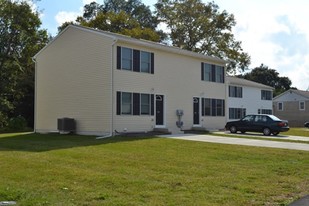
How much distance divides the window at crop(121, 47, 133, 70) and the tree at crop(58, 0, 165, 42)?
18371 mm

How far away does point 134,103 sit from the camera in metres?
24.8

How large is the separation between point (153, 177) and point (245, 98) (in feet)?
116

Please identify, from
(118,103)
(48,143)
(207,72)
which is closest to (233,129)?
(207,72)

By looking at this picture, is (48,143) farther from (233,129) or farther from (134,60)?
(233,129)

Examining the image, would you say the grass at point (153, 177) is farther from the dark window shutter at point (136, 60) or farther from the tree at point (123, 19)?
the tree at point (123, 19)

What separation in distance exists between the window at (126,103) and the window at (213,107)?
795 cm

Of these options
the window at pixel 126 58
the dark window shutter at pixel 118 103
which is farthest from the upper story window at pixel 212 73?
the dark window shutter at pixel 118 103

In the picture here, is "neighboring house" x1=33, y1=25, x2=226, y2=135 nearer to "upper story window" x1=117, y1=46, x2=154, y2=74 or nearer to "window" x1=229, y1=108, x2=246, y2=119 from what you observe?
"upper story window" x1=117, y1=46, x2=154, y2=74

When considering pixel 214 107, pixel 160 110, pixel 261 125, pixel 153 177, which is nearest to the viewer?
pixel 153 177

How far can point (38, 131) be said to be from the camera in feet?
94.5

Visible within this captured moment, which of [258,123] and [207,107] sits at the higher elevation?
[207,107]

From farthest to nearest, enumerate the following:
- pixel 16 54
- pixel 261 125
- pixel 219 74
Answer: pixel 16 54
pixel 219 74
pixel 261 125

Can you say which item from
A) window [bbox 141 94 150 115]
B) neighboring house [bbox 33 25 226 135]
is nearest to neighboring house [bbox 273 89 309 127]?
neighboring house [bbox 33 25 226 135]

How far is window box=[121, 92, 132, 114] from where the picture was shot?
2409 cm
